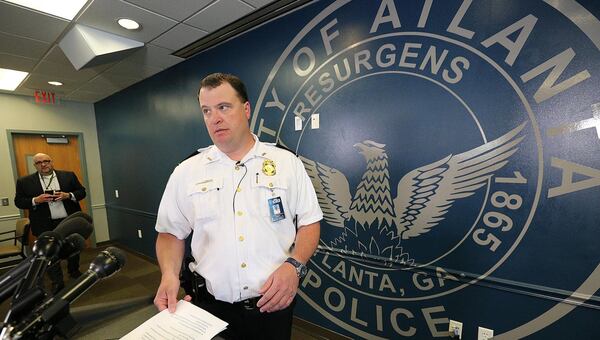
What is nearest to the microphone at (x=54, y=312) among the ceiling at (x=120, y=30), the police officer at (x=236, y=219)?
the police officer at (x=236, y=219)

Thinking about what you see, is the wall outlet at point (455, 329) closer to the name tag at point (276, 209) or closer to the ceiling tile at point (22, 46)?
the name tag at point (276, 209)

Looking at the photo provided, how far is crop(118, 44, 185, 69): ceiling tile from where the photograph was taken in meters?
2.95

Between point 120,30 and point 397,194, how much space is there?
2943 millimetres

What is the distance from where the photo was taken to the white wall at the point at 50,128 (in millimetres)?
4191

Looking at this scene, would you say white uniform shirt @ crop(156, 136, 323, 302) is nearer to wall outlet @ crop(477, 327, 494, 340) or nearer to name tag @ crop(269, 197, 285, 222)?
name tag @ crop(269, 197, 285, 222)

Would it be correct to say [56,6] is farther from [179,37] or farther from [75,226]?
[75,226]

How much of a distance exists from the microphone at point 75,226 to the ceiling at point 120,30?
2.06m

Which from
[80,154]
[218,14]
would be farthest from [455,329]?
[80,154]

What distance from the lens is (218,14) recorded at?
230 centimetres

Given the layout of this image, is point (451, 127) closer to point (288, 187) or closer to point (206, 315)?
point (288, 187)

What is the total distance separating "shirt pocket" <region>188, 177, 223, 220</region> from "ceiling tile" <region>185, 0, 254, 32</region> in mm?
1738

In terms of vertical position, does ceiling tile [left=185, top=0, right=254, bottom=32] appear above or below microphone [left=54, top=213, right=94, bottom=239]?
above

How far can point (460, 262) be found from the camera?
5.36 feet

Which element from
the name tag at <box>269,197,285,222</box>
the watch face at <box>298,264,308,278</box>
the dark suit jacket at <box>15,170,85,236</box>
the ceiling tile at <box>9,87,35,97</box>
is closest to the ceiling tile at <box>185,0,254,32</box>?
the name tag at <box>269,197,285,222</box>
